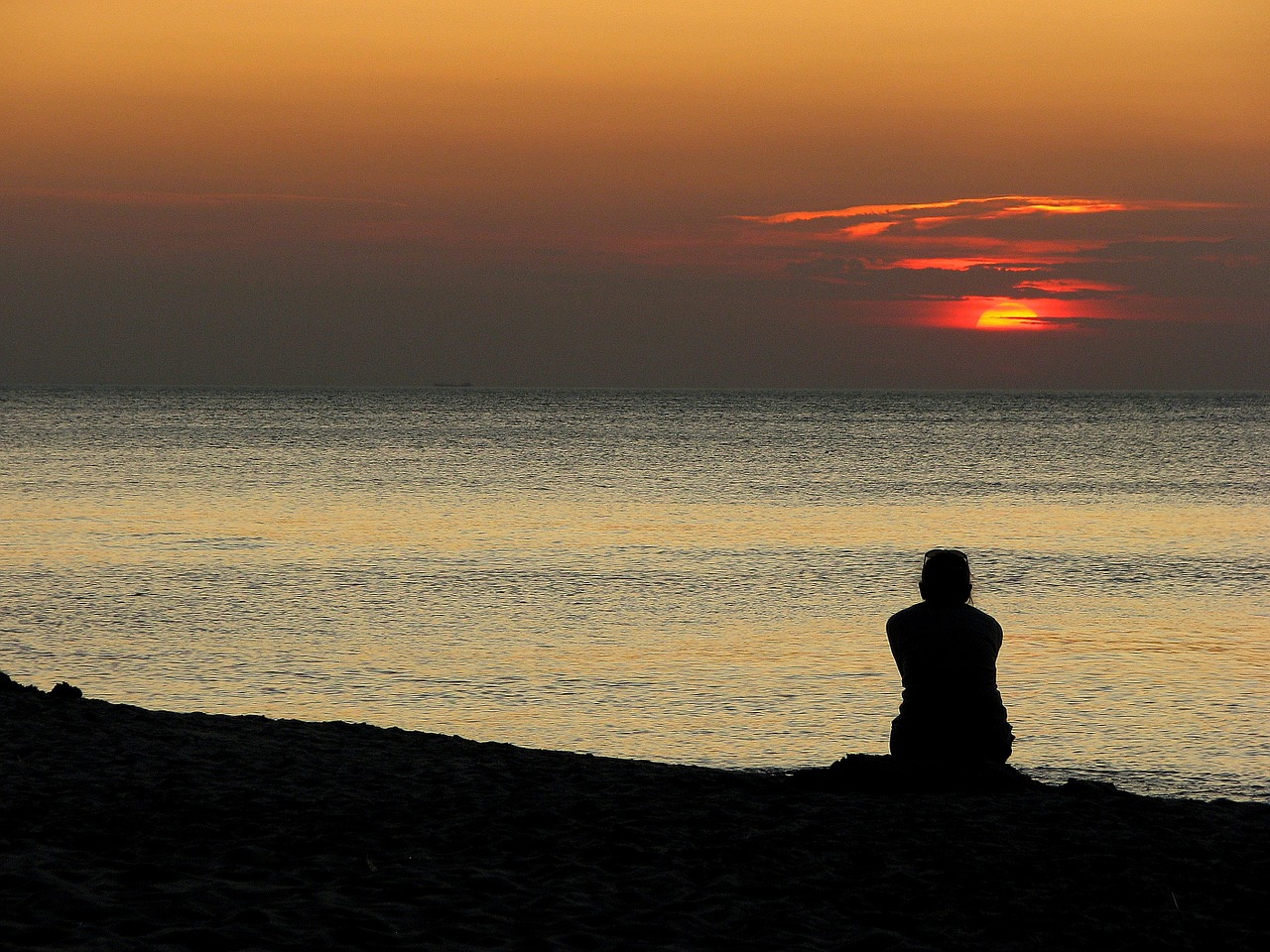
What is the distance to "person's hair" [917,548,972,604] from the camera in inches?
339

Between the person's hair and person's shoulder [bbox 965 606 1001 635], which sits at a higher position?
the person's hair

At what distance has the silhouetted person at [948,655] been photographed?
8.60 meters

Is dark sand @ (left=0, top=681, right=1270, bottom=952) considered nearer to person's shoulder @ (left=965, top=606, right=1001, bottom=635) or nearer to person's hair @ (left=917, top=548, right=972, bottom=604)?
person's shoulder @ (left=965, top=606, right=1001, bottom=635)

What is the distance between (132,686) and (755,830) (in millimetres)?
11194

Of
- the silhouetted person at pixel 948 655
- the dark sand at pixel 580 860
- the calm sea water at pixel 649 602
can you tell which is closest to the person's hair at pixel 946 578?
the silhouetted person at pixel 948 655

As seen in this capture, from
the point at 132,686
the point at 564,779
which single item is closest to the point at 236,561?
the point at 132,686

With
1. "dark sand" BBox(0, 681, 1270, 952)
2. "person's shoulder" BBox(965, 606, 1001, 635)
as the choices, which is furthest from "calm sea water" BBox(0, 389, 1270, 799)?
"person's shoulder" BBox(965, 606, 1001, 635)

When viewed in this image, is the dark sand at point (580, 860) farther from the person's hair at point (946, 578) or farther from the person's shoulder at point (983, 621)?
the person's hair at point (946, 578)

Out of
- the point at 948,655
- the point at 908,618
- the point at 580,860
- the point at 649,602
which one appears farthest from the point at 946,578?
the point at 649,602

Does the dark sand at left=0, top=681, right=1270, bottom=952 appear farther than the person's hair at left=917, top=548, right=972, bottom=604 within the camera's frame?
No

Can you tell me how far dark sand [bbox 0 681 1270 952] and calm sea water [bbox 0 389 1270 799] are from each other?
463 cm

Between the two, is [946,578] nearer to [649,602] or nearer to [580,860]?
[580,860]

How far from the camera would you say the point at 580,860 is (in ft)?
25.3

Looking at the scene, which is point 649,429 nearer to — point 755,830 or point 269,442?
point 269,442
